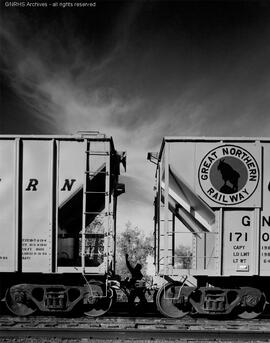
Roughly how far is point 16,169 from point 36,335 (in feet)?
11.9

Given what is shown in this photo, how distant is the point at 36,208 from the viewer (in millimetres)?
8719

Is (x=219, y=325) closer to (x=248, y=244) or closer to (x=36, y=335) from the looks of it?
(x=248, y=244)

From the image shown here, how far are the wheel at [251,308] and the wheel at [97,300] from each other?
315cm

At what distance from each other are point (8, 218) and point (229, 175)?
5.22 metres

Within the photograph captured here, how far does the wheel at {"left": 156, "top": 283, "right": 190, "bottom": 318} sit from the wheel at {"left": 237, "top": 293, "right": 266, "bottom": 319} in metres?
1.31

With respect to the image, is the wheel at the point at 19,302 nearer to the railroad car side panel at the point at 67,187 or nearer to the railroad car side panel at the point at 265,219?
the railroad car side panel at the point at 67,187

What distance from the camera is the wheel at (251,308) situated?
873 centimetres

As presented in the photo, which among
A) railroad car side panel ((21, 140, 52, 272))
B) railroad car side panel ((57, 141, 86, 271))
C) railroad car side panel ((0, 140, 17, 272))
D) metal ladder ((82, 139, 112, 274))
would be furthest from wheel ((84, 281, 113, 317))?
railroad car side panel ((0, 140, 17, 272))

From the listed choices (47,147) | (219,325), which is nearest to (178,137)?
(47,147)

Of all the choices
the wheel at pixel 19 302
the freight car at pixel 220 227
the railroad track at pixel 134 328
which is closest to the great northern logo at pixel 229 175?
the freight car at pixel 220 227

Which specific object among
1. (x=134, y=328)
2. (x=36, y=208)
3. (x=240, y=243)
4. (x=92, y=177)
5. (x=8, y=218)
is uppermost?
(x=92, y=177)

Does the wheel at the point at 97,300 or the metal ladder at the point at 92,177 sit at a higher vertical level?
the metal ladder at the point at 92,177

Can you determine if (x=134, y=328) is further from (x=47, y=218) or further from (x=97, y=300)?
(x=47, y=218)

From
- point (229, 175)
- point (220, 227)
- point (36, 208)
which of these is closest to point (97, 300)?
point (36, 208)
